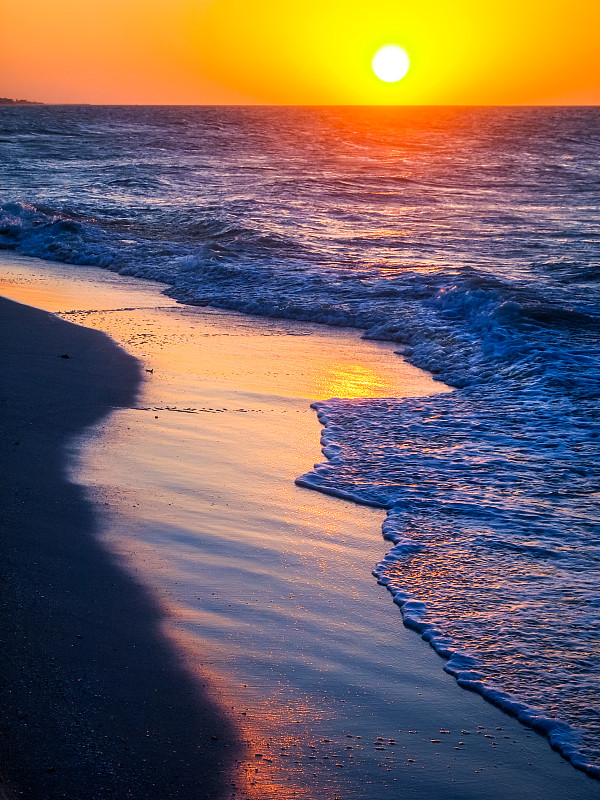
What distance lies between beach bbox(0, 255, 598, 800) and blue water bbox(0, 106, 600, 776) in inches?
9.5

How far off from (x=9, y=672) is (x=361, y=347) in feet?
20.2

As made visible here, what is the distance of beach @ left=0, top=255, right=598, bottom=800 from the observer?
2.40 meters

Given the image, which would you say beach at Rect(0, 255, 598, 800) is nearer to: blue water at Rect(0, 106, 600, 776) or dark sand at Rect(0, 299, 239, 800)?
dark sand at Rect(0, 299, 239, 800)

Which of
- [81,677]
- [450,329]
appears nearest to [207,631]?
[81,677]

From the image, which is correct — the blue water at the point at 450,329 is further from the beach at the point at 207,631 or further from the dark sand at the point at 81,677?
the dark sand at the point at 81,677

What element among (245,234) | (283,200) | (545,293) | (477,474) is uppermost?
(283,200)

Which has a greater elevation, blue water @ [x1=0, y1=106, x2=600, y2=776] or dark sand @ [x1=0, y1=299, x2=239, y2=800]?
blue water @ [x1=0, y1=106, x2=600, y2=776]

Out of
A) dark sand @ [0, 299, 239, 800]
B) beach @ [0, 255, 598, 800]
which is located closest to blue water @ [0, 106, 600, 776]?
beach @ [0, 255, 598, 800]

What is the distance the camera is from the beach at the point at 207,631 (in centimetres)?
240

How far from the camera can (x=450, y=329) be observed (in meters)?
8.86

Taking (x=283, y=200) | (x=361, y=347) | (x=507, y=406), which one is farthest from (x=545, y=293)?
(x=283, y=200)

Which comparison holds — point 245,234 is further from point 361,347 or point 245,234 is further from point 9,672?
point 9,672

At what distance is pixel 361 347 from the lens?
8.40 meters

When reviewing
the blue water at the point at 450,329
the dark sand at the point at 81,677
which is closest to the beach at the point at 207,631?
the dark sand at the point at 81,677
